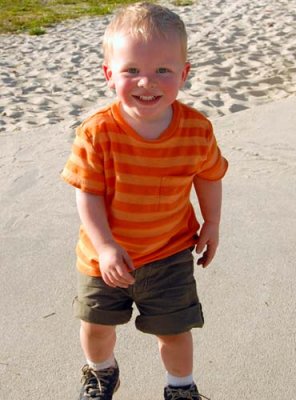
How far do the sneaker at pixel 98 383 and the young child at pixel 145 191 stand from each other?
0.34ft

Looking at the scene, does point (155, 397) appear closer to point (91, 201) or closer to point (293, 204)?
point (91, 201)

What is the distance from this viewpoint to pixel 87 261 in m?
2.27

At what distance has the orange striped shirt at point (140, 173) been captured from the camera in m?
2.12

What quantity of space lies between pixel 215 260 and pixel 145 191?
1.32 metres

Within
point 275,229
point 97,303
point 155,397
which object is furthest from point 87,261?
point 275,229

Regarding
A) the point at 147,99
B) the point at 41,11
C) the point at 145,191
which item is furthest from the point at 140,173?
the point at 41,11

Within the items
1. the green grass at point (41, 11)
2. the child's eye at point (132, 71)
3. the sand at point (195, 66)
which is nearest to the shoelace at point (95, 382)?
the child's eye at point (132, 71)

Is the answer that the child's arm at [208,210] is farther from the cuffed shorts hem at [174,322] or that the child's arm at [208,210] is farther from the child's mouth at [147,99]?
the child's mouth at [147,99]

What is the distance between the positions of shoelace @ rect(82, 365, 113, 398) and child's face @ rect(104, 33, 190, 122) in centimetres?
89

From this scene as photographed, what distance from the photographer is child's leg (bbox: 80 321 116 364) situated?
2348mm

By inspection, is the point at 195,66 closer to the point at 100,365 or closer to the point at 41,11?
the point at 100,365

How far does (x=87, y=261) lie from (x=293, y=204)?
196 cm

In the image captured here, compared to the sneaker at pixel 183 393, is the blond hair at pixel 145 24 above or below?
above

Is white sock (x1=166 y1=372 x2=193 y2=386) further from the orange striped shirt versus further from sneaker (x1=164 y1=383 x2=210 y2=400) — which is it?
the orange striped shirt
